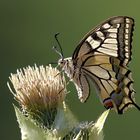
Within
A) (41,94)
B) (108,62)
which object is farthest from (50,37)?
(41,94)

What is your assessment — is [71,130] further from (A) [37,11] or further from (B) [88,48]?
(A) [37,11]

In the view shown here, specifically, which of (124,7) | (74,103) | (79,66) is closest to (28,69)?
(79,66)

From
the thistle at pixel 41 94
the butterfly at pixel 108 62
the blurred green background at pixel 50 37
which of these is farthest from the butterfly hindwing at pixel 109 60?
the blurred green background at pixel 50 37

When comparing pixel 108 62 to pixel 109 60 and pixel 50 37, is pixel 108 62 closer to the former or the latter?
pixel 109 60

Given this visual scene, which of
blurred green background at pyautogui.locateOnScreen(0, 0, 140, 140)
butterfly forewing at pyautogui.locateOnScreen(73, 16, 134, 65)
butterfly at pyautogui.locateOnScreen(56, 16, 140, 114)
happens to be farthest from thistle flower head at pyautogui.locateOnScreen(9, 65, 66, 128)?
blurred green background at pyautogui.locateOnScreen(0, 0, 140, 140)

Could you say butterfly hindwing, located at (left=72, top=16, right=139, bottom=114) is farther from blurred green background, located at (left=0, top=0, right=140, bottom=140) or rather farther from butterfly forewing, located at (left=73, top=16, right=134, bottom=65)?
blurred green background, located at (left=0, top=0, right=140, bottom=140)

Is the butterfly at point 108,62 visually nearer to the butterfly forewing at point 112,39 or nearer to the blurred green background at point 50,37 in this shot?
the butterfly forewing at point 112,39
